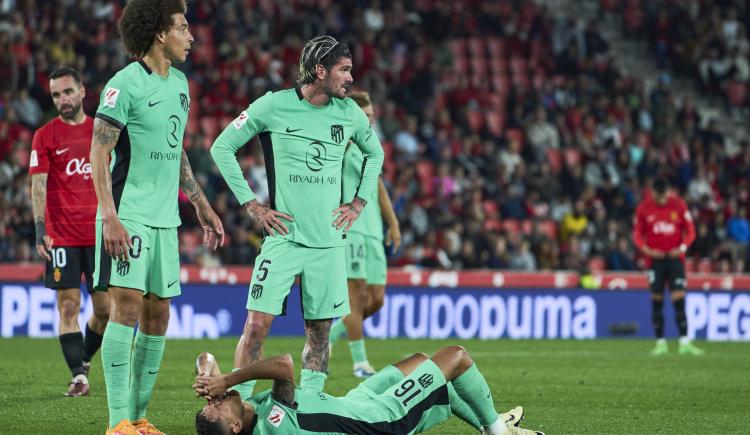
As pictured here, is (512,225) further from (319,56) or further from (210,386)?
(210,386)

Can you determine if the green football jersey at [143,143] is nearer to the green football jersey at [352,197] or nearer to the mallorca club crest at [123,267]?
the mallorca club crest at [123,267]

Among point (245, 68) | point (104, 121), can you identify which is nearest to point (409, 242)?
point (245, 68)

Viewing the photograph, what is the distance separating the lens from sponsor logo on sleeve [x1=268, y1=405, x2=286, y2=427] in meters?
6.12

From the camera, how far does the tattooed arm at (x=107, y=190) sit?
682cm

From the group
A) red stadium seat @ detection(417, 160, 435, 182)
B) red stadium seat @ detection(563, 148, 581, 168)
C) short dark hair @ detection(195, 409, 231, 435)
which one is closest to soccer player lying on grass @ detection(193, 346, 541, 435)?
short dark hair @ detection(195, 409, 231, 435)

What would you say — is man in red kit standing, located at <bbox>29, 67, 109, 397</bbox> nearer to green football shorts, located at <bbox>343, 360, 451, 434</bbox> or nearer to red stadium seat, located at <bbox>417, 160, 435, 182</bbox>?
green football shorts, located at <bbox>343, 360, 451, 434</bbox>

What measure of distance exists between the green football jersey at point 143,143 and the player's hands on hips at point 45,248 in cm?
270

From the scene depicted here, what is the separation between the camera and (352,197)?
37.5 feet

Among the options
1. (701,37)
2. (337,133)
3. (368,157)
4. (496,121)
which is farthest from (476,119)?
(337,133)

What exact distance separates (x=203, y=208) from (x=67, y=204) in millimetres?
2715

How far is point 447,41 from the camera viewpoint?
27.1 m

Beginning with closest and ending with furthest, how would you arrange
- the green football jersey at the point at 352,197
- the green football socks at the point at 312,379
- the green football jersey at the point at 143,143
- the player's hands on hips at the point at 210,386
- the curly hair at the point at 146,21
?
the player's hands on hips at the point at 210,386
the green football jersey at the point at 143,143
the curly hair at the point at 146,21
the green football socks at the point at 312,379
the green football jersey at the point at 352,197

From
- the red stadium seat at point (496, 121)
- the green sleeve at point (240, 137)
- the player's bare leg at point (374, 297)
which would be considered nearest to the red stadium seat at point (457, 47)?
the red stadium seat at point (496, 121)

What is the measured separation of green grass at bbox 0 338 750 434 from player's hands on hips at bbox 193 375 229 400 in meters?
1.61
